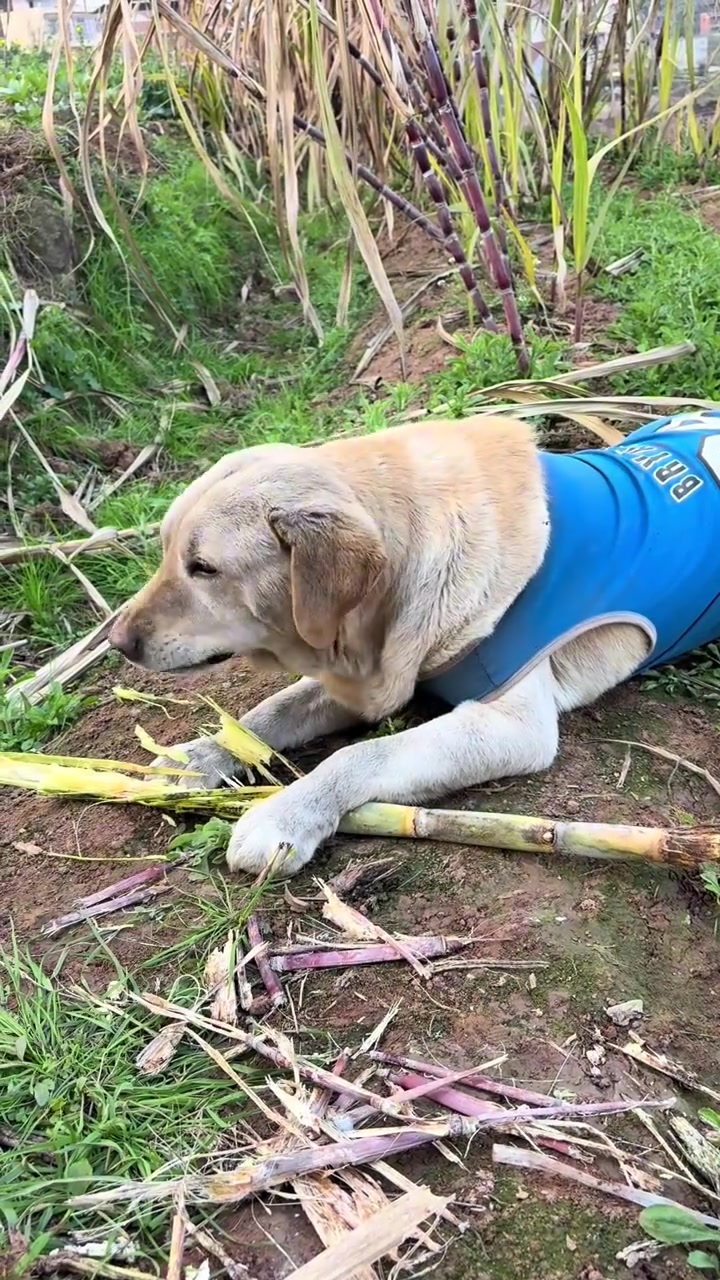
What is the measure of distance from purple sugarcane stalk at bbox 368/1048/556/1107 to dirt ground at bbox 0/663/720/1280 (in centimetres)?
3

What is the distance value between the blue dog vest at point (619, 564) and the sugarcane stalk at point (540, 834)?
44 cm

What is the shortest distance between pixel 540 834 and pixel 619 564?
2.97 ft

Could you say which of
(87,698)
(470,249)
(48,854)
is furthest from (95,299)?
(48,854)

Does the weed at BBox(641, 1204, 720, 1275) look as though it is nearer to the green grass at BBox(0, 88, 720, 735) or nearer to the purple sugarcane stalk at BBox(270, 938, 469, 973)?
the purple sugarcane stalk at BBox(270, 938, 469, 973)

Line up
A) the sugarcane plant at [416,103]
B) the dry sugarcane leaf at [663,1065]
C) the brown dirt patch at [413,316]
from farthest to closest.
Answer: the brown dirt patch at [413,316]
the sugarcane plant at [416,103]
the dry sugarcane leaf at [663,1065]

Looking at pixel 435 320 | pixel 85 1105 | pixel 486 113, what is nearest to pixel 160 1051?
pixel 85 1105

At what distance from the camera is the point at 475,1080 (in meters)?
1.59

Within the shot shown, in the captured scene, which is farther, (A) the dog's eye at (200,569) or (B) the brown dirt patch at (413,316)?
(B) the brown dirt patch at (413,316)

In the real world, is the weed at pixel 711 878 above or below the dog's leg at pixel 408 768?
below

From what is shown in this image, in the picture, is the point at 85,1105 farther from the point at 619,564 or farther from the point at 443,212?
the point at 443,212

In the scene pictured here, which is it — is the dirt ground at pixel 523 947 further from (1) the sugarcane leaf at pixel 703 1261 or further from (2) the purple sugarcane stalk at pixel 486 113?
(2) the purple sugarcane stalk at pixel 486 113

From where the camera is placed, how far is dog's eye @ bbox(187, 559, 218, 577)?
2438 mm

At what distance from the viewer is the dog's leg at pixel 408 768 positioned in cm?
219

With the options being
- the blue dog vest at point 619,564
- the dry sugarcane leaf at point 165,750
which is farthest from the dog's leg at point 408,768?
the dry sugarcane leaf at point 165,750
